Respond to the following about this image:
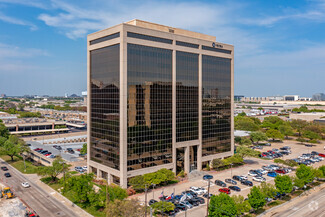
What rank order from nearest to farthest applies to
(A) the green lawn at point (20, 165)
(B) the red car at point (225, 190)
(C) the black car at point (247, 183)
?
1. (B) the red car at point (225, 190)
2. (C) the black car at point (247, 183)
3. (A) the green lawn at point (20, 165)

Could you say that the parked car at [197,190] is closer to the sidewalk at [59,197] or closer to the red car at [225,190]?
the red car at [225,190]

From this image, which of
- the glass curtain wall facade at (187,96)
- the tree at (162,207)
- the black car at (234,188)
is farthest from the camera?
the glass curtain wall facade at (187,96)

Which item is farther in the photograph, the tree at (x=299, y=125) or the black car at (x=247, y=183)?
the tree at (x=299, y=125)

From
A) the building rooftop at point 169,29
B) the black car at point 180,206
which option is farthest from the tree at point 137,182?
the building rooftop at point 169,29

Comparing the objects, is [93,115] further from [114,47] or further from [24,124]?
[24,124]

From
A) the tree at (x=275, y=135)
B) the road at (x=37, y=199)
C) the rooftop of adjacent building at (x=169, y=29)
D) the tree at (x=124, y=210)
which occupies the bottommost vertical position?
the road at (x=37, y=199)

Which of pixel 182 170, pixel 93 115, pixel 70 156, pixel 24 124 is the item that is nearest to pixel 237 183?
pixel 182 170

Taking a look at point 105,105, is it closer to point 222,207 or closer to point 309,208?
point 222,207
